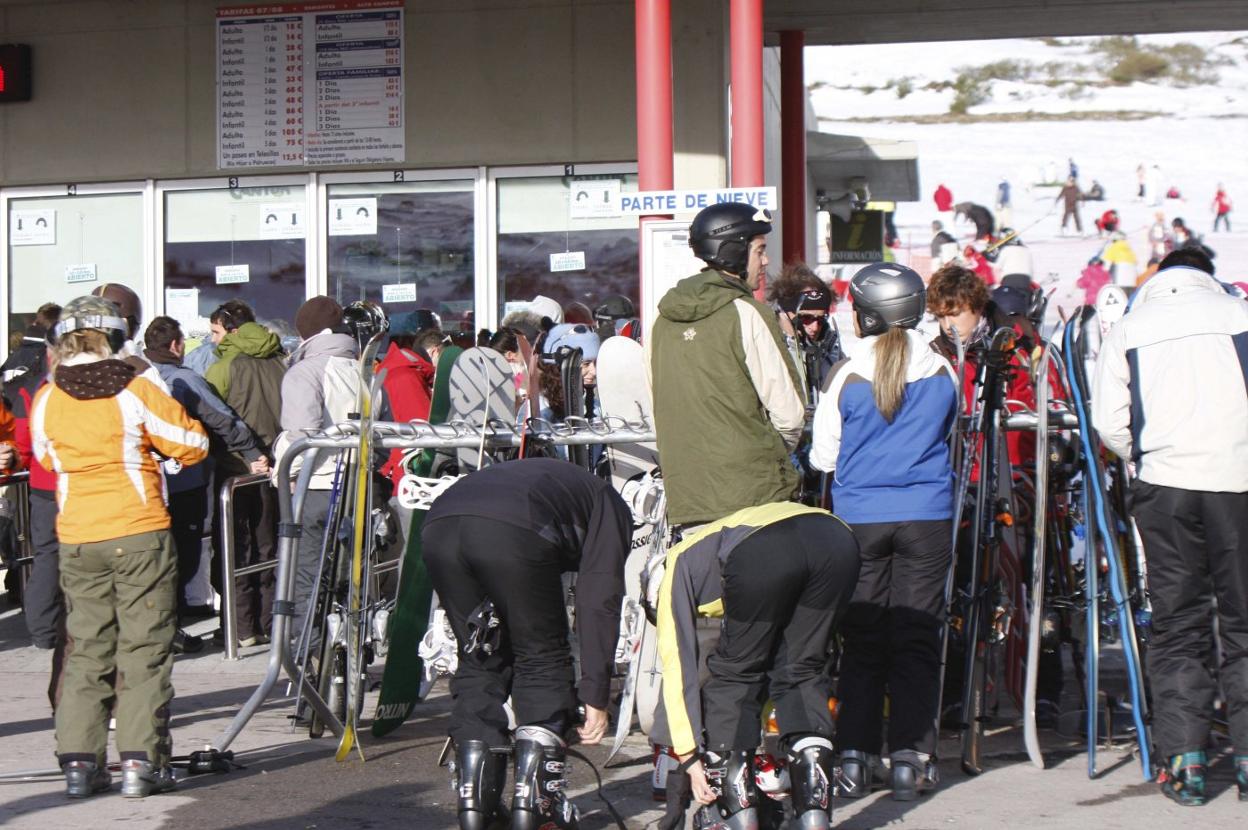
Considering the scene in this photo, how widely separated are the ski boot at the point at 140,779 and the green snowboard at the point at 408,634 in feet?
3.13

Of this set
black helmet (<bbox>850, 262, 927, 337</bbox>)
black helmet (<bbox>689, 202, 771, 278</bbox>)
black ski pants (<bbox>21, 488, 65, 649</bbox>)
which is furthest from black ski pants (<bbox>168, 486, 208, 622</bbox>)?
black helmet (<bbox>850, 262, 927, 337</bbox>)

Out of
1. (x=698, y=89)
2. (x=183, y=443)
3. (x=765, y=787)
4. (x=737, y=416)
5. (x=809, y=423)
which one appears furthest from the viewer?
(x=698, y=89)

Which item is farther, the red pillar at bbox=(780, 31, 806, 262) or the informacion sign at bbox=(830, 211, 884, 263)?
the informacion sign at bbox=(830, 211, 884, 263)

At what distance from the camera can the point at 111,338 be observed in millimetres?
6246

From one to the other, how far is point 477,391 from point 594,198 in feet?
17.9

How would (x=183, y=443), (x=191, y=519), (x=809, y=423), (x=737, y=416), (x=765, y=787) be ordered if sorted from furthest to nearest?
1. (x=191, y=519)
2. (x=809, y=423)
3. (x=183, y=443)
4. (x=737, y=416)
5. (x=765, y=787)

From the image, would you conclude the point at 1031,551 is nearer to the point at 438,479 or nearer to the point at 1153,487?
the point at 1153,487

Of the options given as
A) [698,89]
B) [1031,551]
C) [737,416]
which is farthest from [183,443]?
[698,89]

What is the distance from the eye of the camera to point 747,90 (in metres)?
10.2

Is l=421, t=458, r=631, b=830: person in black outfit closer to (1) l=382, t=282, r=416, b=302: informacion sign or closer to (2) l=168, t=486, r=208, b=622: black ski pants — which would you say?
(2) l=168, t=486, r=208, b=622: black ski pants

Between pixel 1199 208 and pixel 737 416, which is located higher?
pixel 1199 208

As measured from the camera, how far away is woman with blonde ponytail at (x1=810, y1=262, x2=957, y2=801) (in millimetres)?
5734

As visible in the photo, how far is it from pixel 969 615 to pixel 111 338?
335 centimetres

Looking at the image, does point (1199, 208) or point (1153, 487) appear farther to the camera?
point (1199, 208)
